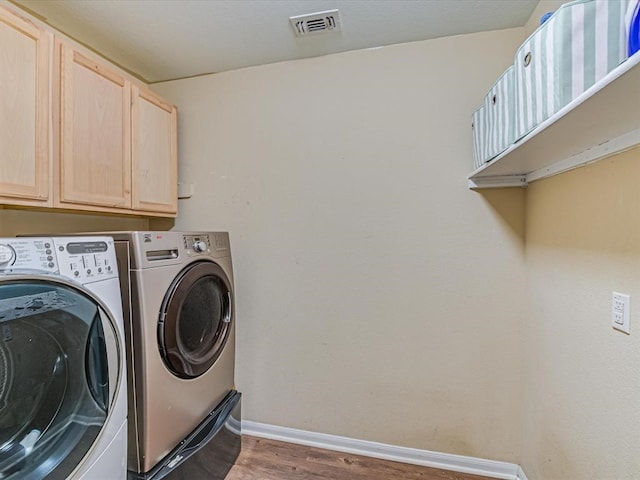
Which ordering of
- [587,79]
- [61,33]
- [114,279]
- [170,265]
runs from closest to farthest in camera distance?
[587,79], [114,279], [170,265], [61,33]

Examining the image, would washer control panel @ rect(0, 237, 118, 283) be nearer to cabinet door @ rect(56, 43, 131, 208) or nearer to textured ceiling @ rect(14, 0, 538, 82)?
cabinet door @ rect(56, 43, 131, 208)

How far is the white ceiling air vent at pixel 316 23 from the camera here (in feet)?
5.16

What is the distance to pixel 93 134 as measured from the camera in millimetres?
1494

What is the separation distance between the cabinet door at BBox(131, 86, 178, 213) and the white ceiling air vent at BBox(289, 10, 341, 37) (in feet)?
3.11

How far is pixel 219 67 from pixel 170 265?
4.61 ft

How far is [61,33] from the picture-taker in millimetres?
1673

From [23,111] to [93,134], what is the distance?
29cm

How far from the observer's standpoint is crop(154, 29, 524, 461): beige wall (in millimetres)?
1742

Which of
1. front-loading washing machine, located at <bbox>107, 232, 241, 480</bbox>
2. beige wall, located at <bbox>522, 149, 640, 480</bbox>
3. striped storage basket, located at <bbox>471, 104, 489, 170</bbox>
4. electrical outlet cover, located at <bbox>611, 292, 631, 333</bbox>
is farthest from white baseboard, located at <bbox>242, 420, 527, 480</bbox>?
striped storage basket, located at <bbox>471, 104, 489, 170</bbox>

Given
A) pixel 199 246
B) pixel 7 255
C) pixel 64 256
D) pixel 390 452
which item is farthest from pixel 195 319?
pixel 390 452

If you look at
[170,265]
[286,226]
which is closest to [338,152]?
[286,226]

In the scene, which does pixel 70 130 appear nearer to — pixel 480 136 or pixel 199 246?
pixel 199 246

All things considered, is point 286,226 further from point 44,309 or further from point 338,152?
point 44,309

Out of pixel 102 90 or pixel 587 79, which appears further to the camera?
pixel 102 90
